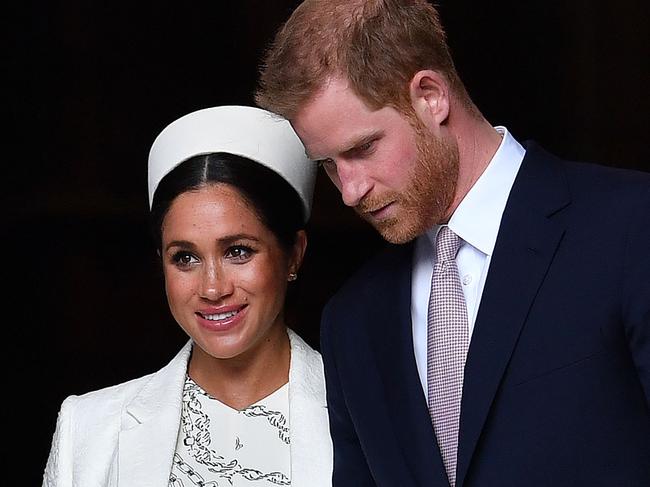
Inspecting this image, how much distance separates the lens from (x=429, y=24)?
2.25 m

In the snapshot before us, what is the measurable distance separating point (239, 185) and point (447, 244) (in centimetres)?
49

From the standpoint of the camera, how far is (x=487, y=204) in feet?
7.32

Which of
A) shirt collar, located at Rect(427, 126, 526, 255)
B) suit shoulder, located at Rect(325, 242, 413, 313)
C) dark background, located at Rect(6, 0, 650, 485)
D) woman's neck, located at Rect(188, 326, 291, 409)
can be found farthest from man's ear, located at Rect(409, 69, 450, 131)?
dark background, located at Rect(6, 0, 650, 485)

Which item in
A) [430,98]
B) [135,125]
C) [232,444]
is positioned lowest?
[232,444]

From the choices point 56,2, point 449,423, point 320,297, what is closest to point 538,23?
point 320,297

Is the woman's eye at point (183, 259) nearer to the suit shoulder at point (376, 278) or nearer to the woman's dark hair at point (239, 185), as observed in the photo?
the woman's dark hair at point (239, 185)

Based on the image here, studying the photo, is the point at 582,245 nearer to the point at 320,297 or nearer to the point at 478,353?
the point at 478,353

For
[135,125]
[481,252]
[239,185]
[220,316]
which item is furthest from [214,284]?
[135,125]

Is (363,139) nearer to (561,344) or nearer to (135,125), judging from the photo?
(561,344)

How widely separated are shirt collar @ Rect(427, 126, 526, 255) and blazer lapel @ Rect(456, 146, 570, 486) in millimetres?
37

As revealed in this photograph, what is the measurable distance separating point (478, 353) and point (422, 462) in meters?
0.22

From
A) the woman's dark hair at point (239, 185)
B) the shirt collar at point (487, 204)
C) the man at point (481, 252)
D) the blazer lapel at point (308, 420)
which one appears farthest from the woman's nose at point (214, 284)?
the shirt collar at point (487, 204)

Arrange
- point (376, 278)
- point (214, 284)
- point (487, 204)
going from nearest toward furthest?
1. point (487, 204)
2. point (376, 278)
3. point (214, 284)

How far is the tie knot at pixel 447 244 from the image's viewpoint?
228 centimetres
